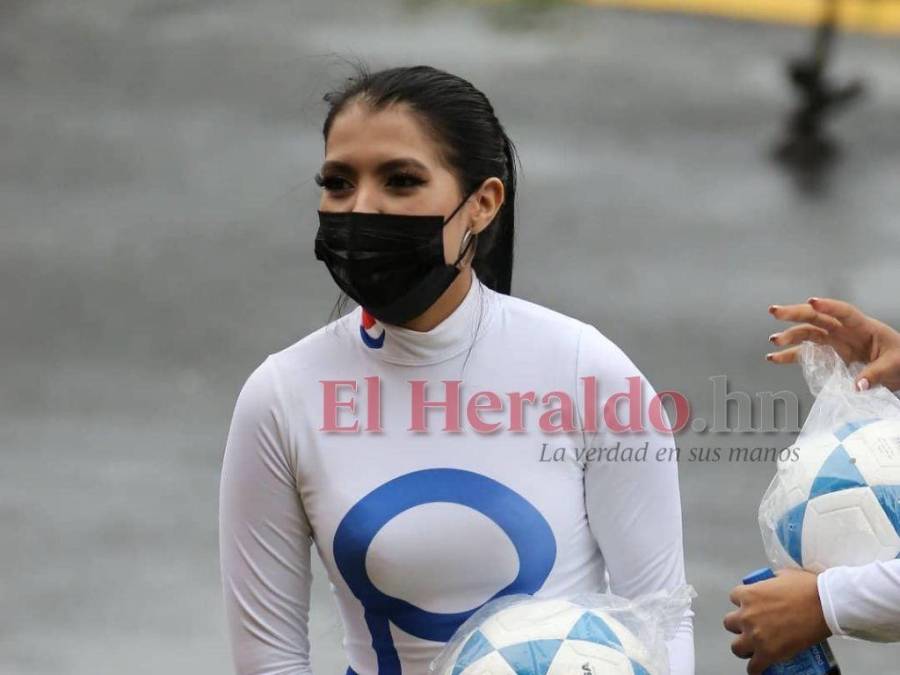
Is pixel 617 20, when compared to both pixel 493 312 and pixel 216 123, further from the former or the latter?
pixel 493 312

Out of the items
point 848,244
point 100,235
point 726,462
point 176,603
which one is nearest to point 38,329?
point 100,235

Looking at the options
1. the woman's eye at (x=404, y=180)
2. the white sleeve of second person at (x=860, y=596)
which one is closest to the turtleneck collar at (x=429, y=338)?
the woman's eye at (x=404, y=180)

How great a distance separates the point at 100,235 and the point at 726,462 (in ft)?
8.99

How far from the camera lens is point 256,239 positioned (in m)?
6.51

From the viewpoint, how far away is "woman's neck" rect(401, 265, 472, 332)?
2482 millimetres

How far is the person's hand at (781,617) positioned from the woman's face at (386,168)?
67cm

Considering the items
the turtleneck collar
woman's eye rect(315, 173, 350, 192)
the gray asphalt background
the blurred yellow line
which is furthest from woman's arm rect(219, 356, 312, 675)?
the blurred yellow line

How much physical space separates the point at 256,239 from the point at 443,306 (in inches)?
161

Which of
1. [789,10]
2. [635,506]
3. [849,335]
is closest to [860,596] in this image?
[635,506]

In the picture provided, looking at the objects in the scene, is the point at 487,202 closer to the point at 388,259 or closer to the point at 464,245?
the point at 464,245

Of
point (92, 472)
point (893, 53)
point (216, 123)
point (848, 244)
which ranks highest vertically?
point (893, 53)

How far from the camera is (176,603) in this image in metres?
4.73

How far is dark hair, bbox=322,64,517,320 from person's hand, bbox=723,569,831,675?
27.3 inches

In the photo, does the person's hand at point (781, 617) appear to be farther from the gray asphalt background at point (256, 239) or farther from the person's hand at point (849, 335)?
the gray asphalt background at point (256, 239)
